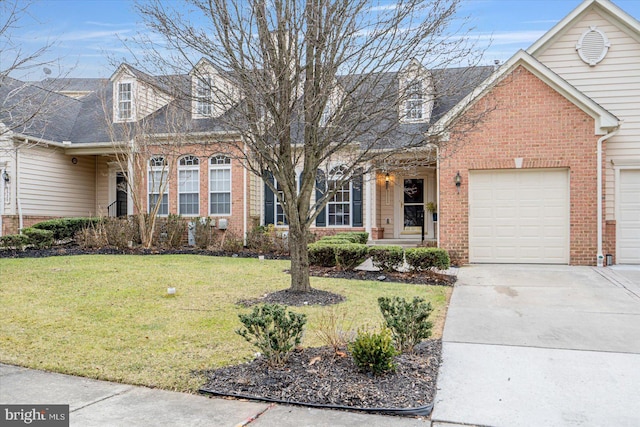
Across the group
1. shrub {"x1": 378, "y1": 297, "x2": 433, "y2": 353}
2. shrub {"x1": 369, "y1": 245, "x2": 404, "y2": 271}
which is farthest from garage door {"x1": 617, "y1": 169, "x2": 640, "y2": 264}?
shrub {"x1": 378, "y1": 297, "x2": 433, "y2": 353}

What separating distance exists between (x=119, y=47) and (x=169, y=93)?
1733 mm

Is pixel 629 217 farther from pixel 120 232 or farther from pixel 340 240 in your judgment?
pixel 120 232

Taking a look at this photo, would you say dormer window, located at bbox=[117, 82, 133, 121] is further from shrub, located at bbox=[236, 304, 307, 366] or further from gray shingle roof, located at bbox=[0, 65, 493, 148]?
shrub, located at bbox=[236, 304, 307, 366]

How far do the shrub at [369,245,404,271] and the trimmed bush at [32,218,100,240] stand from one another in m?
9.87

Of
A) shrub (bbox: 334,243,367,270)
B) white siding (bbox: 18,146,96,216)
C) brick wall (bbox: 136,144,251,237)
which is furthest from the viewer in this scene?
white siding (bbox: 18,146,96,216)

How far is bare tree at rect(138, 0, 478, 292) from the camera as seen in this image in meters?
6.14

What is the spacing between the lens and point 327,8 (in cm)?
600

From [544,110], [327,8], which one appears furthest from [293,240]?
[544,110]

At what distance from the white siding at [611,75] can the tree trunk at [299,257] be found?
8.60 meters

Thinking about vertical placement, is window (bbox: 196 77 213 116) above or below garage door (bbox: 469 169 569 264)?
above

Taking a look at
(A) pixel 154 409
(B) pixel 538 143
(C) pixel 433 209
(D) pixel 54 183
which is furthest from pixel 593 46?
(D) pixel 54 183

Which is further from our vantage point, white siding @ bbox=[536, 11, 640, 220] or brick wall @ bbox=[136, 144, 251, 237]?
brick wall @ bbox=[136, 144, 251, 237]

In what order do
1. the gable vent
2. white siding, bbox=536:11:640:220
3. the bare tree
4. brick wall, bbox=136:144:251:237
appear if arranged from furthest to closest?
1. brick wall, bbox=136:144:251:237
2. the gable vent
3. white siding, bbox=536:11:640:220
4. the bare tree

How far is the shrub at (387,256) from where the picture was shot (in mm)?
9797
